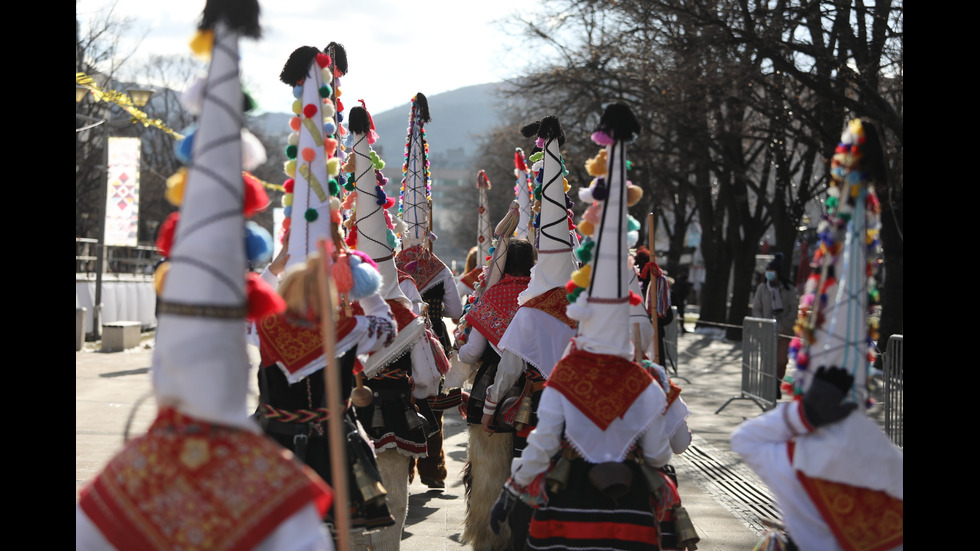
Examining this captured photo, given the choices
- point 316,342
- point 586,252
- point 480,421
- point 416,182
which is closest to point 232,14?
point 316,342

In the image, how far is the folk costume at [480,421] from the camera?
6.33 metres

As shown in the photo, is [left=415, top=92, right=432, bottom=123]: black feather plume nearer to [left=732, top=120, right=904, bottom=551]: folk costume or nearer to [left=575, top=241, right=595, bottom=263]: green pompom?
[left=575, top=241, right=595, bottom=263]: green pompom

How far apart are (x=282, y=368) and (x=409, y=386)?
215 cm

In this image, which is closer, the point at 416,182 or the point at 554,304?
the point at 554,304

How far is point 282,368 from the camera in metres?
4.18

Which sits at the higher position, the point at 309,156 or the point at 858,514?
the point at 309,156

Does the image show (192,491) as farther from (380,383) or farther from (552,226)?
(552,226)

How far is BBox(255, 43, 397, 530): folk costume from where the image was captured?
414cm

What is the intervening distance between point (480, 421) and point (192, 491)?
13.4ft

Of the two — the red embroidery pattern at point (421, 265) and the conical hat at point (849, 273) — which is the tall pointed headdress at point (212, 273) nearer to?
the conical hat at point (849, 273)

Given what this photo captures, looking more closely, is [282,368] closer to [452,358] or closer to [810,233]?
[452,358]

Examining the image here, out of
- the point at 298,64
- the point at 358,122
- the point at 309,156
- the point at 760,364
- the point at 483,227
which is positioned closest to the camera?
the point at 309,156

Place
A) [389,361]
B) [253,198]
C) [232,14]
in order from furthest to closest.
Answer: [389,361], [253,198], [232,14]

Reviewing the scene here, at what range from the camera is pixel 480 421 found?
6.64 metres
